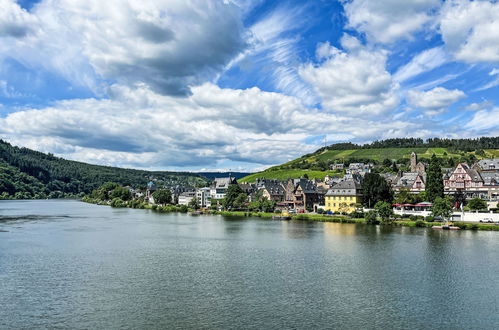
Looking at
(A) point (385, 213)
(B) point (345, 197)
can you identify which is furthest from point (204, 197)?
(A) point (385, 213)

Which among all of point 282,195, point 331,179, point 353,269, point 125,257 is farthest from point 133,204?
point 353,269

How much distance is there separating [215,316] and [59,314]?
1123cm

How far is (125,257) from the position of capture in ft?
163

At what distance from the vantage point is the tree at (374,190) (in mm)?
102938

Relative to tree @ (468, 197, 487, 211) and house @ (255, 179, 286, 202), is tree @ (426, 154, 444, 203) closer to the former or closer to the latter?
tree @ (468, 197, 487, 211)

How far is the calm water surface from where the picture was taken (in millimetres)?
28125

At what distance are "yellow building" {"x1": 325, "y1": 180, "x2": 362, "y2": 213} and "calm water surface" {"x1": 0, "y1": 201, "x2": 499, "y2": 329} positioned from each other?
42497 millimetres

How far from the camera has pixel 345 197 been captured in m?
110

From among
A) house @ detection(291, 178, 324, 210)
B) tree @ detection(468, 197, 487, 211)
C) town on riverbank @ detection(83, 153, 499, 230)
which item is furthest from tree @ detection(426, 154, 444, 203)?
house @ detection(291, 178, 324, 210)

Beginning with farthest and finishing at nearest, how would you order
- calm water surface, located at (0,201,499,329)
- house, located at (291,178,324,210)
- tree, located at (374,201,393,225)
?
house, located at (291,178,324,210)
tree, located at (374,201,393,225)
calm water surface, located at (0,201,499,329)

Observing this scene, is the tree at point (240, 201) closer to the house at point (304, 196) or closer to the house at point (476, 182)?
the house at point (304, 196)

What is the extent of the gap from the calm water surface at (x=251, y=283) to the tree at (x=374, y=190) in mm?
38355

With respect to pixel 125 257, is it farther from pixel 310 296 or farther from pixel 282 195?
pixel 282 195

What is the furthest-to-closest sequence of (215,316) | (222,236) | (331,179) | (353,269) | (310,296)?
(331,179) < (222,236) < (353,269) < (310,296) < (215,316)
